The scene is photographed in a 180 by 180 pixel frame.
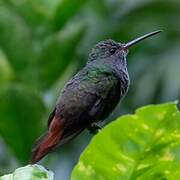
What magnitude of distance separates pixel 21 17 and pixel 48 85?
0.43 metres

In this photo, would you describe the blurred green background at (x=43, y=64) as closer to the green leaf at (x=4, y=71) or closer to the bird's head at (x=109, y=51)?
the green leaf at (x=4, y=71)

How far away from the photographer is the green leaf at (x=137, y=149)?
1671mm

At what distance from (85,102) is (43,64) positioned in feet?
4.18

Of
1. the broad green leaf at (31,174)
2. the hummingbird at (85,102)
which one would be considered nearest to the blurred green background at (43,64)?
the hummingbird at (85,102)

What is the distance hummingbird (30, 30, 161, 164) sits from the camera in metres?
2.55

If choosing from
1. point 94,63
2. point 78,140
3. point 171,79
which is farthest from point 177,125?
point 171,79

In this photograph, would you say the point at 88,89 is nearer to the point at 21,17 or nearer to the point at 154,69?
the point at 21,17

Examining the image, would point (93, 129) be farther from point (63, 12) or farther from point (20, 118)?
point (63, 12)

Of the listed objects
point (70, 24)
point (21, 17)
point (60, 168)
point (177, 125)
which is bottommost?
point (60, 168)

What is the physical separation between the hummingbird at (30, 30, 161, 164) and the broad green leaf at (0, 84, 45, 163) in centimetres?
59

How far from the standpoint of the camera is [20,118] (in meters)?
3.71

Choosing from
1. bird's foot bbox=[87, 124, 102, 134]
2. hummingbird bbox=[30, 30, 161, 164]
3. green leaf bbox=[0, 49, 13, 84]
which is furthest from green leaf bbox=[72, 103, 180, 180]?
green leaf bbox=[0, 49, 13, 84]

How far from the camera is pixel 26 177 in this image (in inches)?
70.9

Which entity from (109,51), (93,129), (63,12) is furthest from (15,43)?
(93,129)
